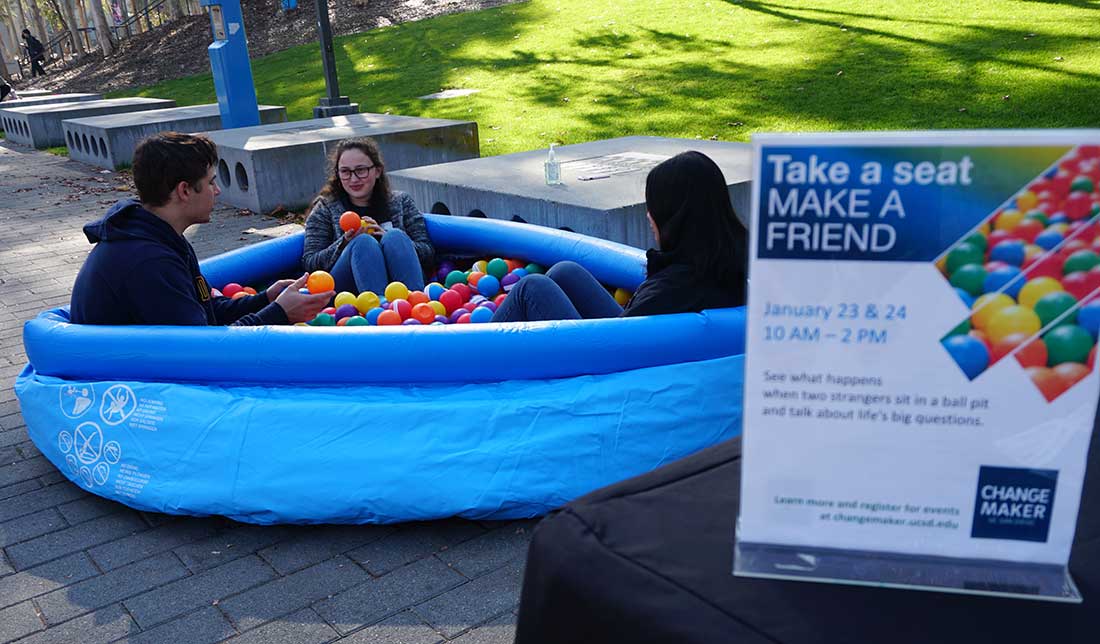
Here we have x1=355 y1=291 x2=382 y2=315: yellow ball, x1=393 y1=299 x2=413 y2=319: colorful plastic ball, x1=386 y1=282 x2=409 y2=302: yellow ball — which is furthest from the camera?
x1=386 y1=282 x2=409 y2=302: yellow ball

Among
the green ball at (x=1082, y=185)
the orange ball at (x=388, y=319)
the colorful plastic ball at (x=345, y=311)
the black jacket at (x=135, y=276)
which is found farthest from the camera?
the colorful plastic ball at (x=345, y=311)

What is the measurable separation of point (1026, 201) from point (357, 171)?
16.1 ft

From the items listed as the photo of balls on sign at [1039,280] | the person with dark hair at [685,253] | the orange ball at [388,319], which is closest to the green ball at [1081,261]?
the photo of balls on sign at [1039,280]

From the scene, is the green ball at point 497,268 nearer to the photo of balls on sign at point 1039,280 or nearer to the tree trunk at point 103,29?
the photo of balls on sign at point 1039,280

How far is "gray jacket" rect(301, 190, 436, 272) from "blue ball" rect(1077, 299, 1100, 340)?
489 centimetres

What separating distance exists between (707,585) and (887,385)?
1.18 feet

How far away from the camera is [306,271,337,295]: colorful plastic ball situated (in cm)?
531

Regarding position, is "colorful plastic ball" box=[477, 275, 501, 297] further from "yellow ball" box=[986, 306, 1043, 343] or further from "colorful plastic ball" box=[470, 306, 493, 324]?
"yellow ball" box=[986, 306, 1043, 343]

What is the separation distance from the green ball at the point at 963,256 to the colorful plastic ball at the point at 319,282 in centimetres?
455

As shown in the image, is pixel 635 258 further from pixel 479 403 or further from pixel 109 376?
pixel 109 376

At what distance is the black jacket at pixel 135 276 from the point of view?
12.6ft

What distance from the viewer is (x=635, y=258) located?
198 inches

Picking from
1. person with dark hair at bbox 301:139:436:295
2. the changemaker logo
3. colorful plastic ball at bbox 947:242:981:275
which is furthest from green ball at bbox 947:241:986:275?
person with dark hair at bbox 301:139:436:295

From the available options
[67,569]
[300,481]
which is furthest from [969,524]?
[67,569]
